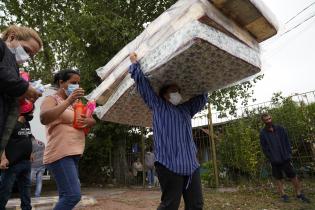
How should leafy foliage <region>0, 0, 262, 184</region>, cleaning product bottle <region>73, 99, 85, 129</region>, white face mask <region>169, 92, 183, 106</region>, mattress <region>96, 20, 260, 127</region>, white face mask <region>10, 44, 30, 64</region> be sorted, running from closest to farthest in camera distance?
1. white face mask <region>10, 44, 30, 64</region>
2. mattress <region>96, 20, 260, 127</region>
3. white face mask <region>169, 92, 183, 106</region>
4. cleaning product bottle <region>73, 99, 85, 129</region>
5. leafy foliage <region>0, 0, 262, 184</region>

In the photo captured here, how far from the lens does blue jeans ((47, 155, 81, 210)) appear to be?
3.15 m

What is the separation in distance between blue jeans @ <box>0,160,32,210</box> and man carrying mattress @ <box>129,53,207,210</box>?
83.2 inches

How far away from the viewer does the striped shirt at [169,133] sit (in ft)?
10.3

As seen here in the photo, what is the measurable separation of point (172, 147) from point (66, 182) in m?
1.03

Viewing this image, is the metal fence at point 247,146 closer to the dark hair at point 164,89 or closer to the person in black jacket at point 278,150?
the person in black jacket at point 278,150

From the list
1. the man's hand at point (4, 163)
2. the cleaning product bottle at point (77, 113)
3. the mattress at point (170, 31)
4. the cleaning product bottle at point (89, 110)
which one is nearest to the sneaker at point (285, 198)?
the mattress at point (170, 31)

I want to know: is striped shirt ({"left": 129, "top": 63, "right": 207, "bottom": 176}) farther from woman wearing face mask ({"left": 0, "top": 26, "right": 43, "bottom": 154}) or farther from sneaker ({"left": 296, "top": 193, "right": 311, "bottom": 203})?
sneaker ({"left": 296, "top": 193, "right": 311, "bottom": 203})

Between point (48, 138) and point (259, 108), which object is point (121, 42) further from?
point (48, 138)

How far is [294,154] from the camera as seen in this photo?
8.89 meters

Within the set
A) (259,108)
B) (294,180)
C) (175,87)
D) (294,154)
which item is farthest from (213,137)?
(175,87)

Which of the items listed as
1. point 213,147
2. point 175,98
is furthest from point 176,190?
point 213,147

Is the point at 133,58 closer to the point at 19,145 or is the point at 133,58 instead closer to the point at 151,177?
the point at 19,145

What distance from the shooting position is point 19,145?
14.7 ft

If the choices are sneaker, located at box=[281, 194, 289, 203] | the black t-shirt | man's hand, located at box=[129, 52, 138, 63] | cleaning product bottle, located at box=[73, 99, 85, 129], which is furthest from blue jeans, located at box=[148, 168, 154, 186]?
man's hand, located at box=[129, 52, 138, 63]
